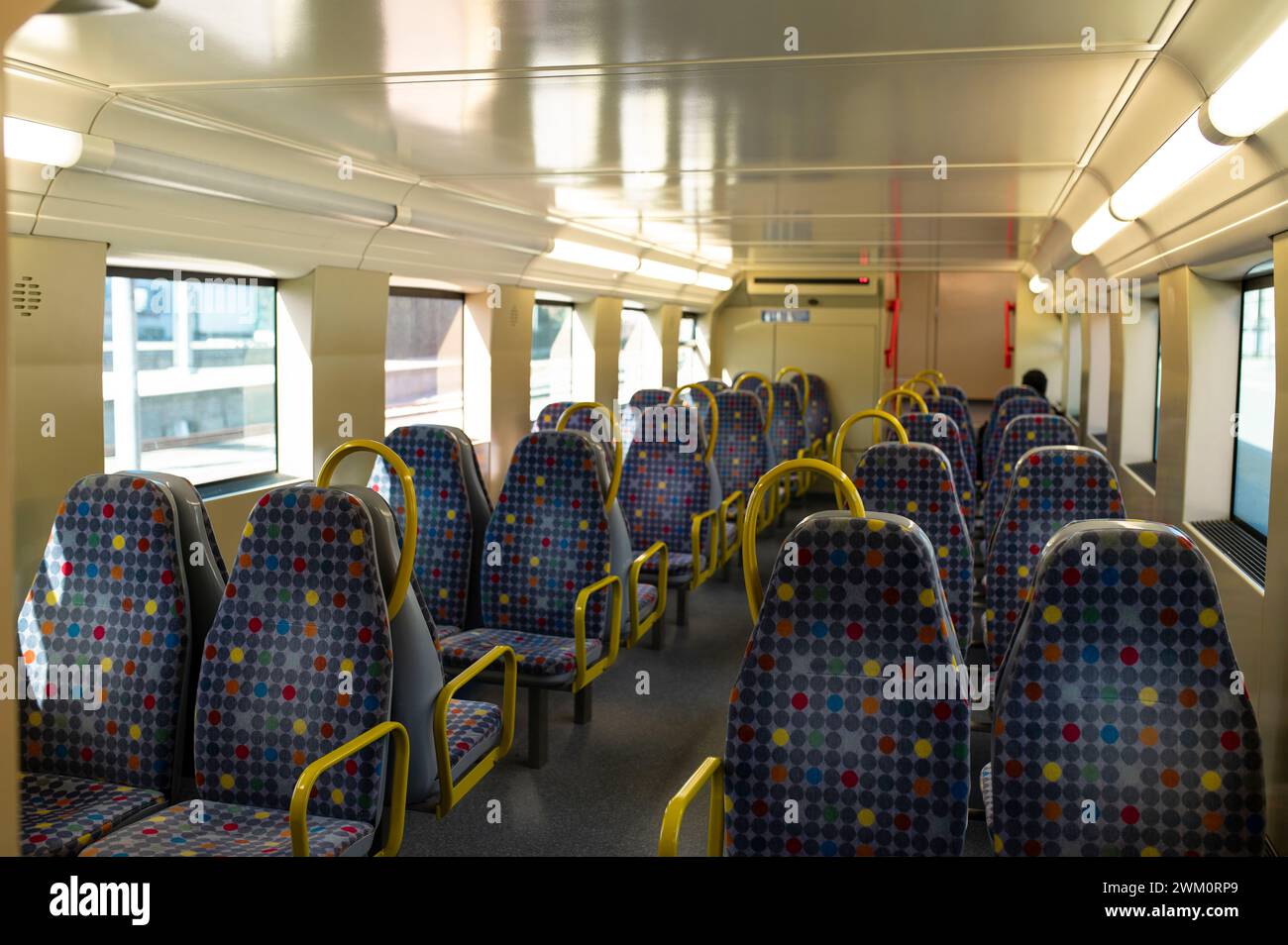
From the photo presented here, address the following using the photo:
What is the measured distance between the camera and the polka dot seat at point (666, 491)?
690cm

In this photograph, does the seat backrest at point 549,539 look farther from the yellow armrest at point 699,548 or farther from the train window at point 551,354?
the train window at point 551,354

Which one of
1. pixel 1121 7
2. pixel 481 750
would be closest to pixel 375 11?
pixel 1121 7

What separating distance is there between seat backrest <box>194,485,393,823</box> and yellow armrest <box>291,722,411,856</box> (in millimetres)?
62

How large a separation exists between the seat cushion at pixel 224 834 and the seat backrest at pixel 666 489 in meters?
4.10

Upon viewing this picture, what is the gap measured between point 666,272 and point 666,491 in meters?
4.17

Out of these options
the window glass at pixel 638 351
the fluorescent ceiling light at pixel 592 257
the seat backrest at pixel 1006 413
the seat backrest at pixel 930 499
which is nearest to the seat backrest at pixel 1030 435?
the seat backrest at pixel 930 499

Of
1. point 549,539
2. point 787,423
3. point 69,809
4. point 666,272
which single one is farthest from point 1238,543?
point 666,272

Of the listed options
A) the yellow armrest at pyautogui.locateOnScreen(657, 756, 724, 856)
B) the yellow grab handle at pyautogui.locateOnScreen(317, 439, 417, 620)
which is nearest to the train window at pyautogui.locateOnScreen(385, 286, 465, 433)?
the yellow grab handle at pyautogui.locateOnScreen(317, 439, 417, 620)

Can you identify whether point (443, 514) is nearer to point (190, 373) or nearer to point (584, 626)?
point (584, 626)

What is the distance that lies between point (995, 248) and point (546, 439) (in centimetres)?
658

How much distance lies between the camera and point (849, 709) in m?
2.44

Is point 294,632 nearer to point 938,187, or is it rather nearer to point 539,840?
point 539,840

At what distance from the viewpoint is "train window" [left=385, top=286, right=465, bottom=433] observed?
24.6 ft

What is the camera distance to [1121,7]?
2.71 m
